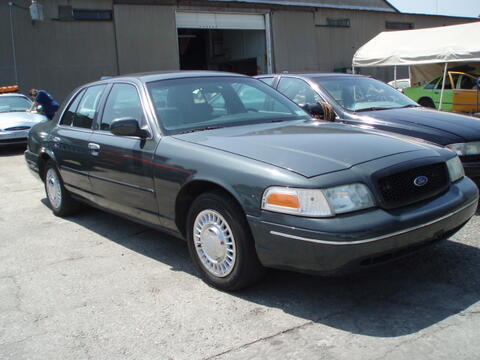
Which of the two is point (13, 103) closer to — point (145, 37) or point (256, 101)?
point (145, 37)

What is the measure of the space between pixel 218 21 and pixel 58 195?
667 inches

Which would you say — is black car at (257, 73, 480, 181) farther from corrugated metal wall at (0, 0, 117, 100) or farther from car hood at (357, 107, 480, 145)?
corrugated metal wall at (0, 0, 117, 100)

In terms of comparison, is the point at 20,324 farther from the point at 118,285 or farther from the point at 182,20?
the point at 182,20

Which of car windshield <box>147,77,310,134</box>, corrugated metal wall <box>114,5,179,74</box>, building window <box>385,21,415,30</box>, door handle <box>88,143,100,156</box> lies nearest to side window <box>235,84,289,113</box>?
car windshield <box>147,77,310,134</box>

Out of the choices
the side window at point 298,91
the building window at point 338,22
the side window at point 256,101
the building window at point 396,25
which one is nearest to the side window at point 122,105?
the side window at point 256,101

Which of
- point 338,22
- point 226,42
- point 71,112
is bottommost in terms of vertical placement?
point 71,112

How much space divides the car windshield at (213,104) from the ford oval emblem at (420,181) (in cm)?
146

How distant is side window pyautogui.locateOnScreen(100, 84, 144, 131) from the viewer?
4305 mm

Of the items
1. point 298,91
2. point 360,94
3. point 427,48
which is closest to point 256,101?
point 298,91

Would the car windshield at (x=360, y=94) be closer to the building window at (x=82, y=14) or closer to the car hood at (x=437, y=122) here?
the car hood at (x=437, y=122)

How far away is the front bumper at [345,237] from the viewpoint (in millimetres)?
2891

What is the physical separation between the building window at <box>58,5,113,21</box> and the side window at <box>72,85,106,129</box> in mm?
14244

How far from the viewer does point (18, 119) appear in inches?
470

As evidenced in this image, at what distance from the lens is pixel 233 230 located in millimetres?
3328
